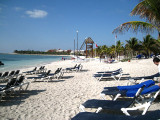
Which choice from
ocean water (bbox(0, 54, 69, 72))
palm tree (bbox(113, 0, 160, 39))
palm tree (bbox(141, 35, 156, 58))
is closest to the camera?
palm tree (bbox(113, 0, 160, 39))

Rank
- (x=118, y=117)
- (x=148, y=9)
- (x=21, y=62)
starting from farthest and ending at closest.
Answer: (x=21, y=62), (x=148, y=9), (x=118, y=117)

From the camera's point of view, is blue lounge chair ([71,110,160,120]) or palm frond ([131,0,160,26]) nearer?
blue lounge chair ([71,110,160,120])

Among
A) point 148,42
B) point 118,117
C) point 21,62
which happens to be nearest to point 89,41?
point 148,42

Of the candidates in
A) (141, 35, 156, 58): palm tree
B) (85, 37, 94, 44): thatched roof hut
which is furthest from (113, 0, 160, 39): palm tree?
(141, 35, 156, 58): palm tree

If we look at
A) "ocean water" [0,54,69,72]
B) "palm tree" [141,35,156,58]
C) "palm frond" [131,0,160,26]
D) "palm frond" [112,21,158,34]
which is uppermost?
"palm tree" [141,35,156,58]

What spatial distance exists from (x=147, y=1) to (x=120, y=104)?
16.5 feet

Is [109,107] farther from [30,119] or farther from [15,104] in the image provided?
[15,104]

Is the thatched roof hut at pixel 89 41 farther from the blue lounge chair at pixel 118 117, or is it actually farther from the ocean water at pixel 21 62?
the blue lounge chair at pixel 118 117

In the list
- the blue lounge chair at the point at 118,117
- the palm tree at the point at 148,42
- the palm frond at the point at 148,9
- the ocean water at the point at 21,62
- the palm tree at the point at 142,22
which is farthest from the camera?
the palm tree at the point at 148,42

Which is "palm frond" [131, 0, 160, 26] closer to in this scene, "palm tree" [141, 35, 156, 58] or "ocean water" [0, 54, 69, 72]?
"ocean water" [0, 54, 69, 72]

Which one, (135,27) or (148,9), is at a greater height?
(148,9)

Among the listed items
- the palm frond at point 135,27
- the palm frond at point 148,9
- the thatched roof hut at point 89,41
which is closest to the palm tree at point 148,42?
the thatched roof hut at point 89,41

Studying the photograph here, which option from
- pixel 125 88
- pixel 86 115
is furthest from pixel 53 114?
pixel 125 88

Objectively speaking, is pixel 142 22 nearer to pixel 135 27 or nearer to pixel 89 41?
pixel 135 27
